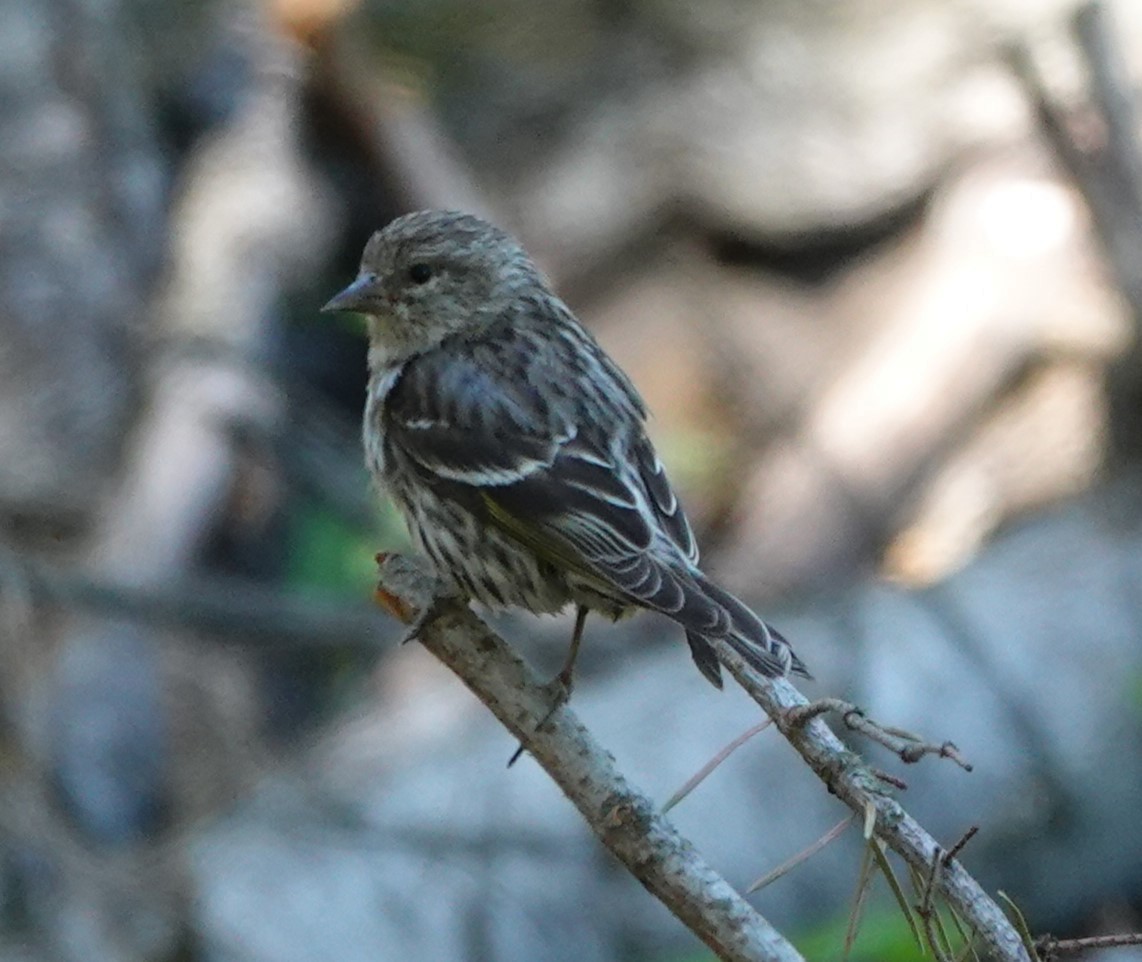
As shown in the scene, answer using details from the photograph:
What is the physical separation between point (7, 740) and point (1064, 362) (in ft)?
15.6

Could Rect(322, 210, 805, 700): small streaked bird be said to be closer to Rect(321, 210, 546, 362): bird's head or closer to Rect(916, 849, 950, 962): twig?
Rect(321, 210, 546, 362): bird's head

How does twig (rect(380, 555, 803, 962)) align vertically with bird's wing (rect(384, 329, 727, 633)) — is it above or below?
below

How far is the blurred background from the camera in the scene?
5785 millimetres

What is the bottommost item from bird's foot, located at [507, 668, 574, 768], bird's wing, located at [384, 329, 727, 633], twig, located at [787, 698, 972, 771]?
twig, located at [787, 698, 972, 771]

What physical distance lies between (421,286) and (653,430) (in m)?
4.47

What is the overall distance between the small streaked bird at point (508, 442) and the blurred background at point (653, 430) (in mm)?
1472

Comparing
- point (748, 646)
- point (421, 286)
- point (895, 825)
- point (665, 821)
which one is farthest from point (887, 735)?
point (421, 286)

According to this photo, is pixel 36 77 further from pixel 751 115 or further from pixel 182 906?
pixel 182 906

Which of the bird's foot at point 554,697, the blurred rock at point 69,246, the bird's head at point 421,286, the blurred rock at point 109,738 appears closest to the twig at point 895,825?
the bird's foot at point 554,697

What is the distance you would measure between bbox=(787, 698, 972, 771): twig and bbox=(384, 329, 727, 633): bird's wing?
2.97 feet

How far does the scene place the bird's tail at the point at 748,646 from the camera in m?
3.01

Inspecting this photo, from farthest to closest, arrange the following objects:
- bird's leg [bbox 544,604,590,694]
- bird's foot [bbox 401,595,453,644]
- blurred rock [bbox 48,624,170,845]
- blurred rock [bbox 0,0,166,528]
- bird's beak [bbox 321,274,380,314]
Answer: blurred rock [bbox 0,0,166,528], blurred rock [bbox 48,624,170,845], bird's beak [bbox 321,274,380,314], bird's foot [bbox 401,595,453,644], bird's leg [bbox 544,604,590,694]

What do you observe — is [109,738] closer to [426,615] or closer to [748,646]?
[426,615]

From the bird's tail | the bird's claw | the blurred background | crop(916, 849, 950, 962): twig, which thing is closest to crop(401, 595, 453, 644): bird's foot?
the bird's claw
